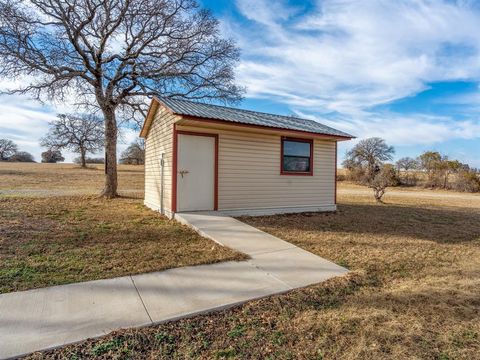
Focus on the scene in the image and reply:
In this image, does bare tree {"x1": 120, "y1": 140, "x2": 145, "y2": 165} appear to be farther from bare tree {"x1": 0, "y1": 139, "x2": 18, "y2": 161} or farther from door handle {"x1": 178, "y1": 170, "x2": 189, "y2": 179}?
door handle {"x1": 178, "y1": 170, "x2": 189, "y2": 179}

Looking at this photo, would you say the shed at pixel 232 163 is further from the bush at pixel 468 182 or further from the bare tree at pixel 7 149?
the bare tree at pixel 7 149

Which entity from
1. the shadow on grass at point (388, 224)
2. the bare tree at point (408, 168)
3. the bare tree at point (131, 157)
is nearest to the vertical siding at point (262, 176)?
the shadow on grass at point (388, 224)

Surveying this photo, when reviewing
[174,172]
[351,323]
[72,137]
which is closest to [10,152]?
[72,137]

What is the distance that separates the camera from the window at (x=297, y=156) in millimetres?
9531

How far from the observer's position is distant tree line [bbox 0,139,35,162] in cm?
6043

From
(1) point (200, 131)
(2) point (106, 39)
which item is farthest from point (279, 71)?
(2) point (106, 39)

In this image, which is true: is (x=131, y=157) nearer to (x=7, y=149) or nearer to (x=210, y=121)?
(x=7, y=149)

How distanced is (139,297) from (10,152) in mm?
78279

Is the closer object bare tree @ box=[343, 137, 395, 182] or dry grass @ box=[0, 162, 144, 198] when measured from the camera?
dry grass @ box=[0, 162, 144, 198]

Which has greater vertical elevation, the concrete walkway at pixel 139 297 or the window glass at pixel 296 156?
the window glass at pixel 296 156

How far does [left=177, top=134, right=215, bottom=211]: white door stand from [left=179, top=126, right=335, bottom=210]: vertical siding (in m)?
0.28

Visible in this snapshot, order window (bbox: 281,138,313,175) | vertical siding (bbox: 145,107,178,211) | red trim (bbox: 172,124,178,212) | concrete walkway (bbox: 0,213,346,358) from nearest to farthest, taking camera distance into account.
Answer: concrete walkway (bbox: 0,213,346,358), red trim (bbox: 172,124,178,212), vertical siding (bbox: 145,107,178,211), window (bbox: 281,138,313,175)

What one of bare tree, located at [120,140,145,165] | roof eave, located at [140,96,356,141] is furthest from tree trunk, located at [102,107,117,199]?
bare tree, located at [120,140,145,165]

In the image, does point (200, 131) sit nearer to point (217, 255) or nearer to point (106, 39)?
point (217, 255)
